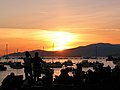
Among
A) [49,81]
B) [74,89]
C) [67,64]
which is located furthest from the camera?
[67,64]

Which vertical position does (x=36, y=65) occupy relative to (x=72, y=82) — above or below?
above

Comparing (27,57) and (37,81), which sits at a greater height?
(27,57)

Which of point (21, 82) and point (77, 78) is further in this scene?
point (77, 78)

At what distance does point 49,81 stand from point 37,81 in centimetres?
72

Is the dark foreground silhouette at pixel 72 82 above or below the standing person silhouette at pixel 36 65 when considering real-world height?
below

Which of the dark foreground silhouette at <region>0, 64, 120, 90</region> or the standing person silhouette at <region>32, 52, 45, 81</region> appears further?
the standing person silhouette at <region>32, 52, 45, 81</region>

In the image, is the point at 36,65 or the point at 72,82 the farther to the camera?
the point at 36,65

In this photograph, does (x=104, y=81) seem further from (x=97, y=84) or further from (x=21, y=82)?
(x=21, y=82)

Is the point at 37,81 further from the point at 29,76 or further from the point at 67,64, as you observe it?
the point at 67,64

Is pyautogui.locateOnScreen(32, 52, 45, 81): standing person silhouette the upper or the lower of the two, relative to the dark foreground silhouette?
upper

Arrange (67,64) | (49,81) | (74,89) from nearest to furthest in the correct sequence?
(74,89) < (49,81) < (67,64)

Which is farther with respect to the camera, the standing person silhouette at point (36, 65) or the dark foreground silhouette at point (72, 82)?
the standing person silhouette at point (36, 65)

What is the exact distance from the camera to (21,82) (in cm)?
1959

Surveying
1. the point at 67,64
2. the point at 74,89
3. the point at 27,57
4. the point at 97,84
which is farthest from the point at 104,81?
the point at 67,64
